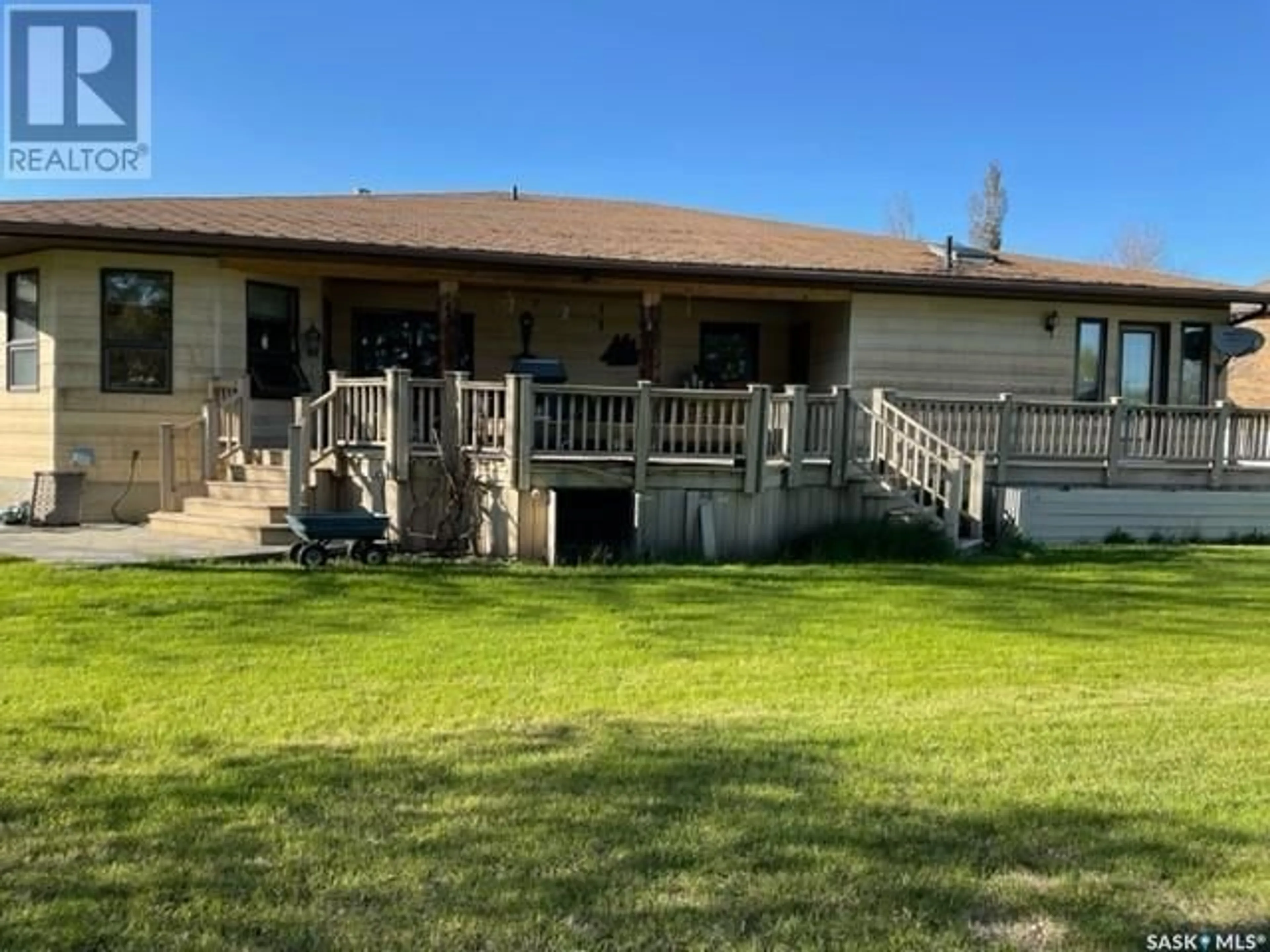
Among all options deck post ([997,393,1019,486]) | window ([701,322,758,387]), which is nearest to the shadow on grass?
deck post ([997,393,1019,486])

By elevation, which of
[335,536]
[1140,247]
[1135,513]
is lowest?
[335,536]

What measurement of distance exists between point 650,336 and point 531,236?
2.47 m

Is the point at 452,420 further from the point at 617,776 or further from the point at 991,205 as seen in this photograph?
the point at 991,205

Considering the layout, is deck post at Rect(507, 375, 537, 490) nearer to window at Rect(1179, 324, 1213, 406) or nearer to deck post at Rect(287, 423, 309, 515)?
deck post at Rect(287, 423, 309, 515)

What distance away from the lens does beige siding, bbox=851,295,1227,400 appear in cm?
1453

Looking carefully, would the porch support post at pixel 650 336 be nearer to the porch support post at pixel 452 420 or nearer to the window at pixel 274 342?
the porch support post at pixel 452 420

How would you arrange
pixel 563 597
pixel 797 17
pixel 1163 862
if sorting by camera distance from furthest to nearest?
pixel 797 17
pixel 563 597
pixel 1163 862

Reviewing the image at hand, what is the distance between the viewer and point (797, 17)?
69.7 feet

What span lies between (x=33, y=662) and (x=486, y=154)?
2310 cm

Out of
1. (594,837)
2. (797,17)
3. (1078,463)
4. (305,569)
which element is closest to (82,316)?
(305,569)

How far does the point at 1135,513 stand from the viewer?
1259 centimetres

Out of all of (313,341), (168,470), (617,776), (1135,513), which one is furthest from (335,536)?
(1135,513)

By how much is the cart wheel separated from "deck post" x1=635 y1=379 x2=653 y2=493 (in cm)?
309

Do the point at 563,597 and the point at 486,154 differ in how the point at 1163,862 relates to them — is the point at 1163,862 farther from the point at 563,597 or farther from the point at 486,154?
the point at 486,154
